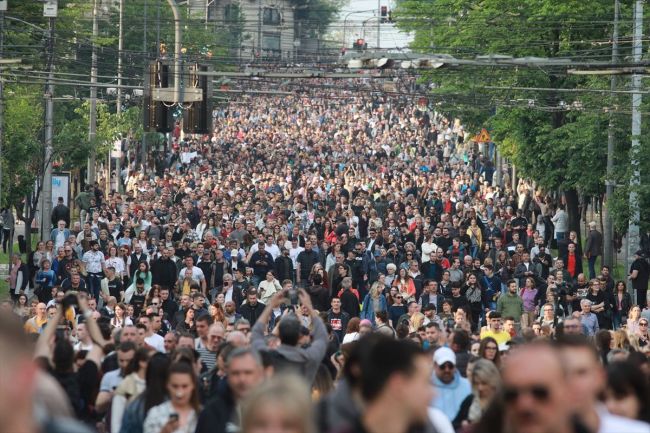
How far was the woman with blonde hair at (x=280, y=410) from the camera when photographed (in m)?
5.40

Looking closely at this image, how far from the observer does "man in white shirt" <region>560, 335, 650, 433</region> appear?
6.06 metres

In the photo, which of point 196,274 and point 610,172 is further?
point 610,172

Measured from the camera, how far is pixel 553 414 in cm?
530

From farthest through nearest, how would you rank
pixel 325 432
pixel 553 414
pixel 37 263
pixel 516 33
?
pixel 516 33, pixel 37 263, pixel 325 432, pixel 553 414

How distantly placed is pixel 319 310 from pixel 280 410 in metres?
23.1

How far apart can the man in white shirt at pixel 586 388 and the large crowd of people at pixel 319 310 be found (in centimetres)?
2

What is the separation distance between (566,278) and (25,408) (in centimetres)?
2746

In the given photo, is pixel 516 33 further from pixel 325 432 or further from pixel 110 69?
pixel 325 432

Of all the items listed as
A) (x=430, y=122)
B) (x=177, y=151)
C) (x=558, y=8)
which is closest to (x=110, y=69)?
(x=177, y=151)

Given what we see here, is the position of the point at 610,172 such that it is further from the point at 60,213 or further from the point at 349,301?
the point at 349,301

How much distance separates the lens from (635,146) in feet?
128

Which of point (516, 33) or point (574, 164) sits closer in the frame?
point (574, 164)

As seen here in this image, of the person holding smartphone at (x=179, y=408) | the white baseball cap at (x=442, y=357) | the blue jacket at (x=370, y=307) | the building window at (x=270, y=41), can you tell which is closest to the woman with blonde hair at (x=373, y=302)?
the blue jacket at (x=370, y=307)

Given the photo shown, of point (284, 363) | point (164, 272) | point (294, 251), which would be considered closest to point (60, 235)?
point (294, 251)
